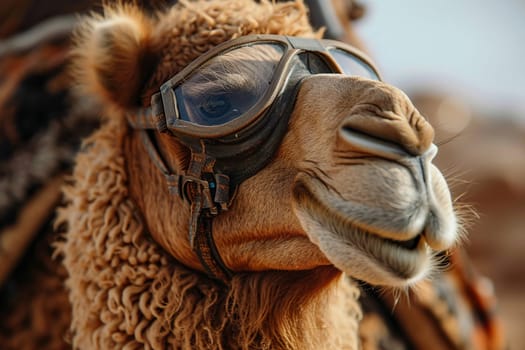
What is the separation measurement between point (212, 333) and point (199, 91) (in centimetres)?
78

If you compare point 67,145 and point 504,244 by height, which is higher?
point 67,145

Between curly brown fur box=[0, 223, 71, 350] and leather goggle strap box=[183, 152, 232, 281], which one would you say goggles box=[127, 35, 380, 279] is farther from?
curly brown fur box=[0, 223, 71, 350]

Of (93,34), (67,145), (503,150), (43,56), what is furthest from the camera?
(503,150)

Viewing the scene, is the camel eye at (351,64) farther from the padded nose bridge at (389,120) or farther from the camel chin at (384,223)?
the camel chin at (384,223)

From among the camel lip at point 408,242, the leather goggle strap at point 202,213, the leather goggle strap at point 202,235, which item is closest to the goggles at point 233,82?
the leather goggle strap at point 202,213

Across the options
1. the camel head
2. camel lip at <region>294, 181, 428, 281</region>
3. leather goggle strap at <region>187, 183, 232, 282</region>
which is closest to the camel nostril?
the camel head

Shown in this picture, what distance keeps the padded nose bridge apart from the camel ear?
920 millimetres

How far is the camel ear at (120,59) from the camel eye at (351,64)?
66 centimetres

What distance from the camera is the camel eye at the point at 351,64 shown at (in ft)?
7.23

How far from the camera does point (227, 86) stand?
204 cm

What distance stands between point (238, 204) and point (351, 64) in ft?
1.97

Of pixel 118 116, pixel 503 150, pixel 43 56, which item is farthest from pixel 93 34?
pixel 503 150

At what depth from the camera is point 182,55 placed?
2303mm

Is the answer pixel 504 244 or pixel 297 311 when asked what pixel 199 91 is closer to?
pixel 297 311
